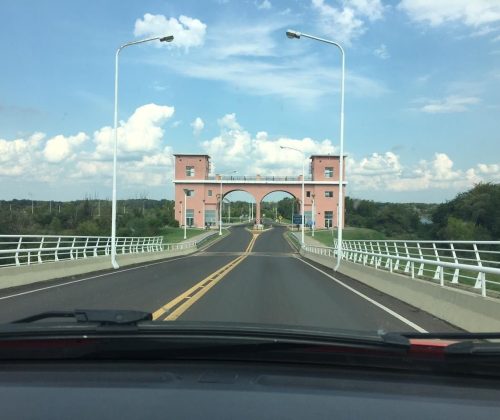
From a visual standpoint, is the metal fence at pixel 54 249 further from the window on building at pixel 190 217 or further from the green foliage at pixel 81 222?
the window on building at pixel 190 217

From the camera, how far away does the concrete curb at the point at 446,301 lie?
921 cm

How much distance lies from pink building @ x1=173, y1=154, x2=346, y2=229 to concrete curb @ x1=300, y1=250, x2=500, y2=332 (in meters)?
98.3

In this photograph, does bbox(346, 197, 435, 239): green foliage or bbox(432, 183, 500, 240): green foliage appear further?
bbox(346, 197, 435, 239): green foliage

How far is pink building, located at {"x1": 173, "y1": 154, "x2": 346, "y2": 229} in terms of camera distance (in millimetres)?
115938

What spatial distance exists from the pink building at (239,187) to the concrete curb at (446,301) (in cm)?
→ 9834

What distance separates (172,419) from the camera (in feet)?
8.41

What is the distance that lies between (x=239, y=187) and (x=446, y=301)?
107 metres

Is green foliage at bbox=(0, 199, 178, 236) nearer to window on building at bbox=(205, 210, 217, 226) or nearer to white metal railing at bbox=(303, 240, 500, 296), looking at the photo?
window on building at bbox=(205, 210, 217, 226)

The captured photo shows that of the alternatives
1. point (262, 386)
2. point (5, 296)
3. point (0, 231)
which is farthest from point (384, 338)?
point (0, 231)

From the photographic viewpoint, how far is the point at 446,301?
11.4 meters

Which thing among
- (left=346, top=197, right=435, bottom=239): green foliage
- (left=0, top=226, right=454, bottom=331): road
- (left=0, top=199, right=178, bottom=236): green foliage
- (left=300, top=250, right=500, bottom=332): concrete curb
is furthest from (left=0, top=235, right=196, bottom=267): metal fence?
(left=346, top=197, right=435, bottom=239): green foliage

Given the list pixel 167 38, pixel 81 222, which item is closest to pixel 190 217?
pixel 81 222

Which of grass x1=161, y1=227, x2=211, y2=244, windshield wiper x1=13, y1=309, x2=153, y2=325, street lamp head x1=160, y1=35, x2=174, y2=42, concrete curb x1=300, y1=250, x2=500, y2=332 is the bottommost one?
grass x1=161, y1=227, x2=211, y2=244

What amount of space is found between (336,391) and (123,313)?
5.12 feet
